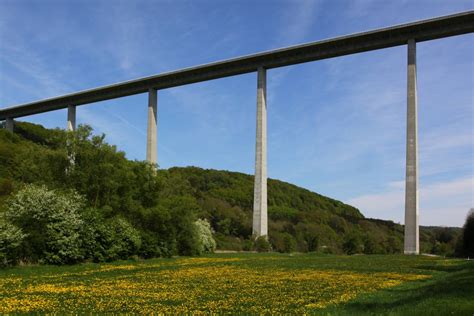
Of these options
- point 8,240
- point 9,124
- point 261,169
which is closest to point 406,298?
point 8,240

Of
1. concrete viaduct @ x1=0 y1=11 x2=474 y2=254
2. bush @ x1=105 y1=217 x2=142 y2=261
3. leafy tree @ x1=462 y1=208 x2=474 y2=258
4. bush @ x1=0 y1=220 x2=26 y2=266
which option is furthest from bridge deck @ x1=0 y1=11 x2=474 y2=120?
bush @ x1=0 y1=220 x2=26 y2=266

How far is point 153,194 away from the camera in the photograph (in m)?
38.1

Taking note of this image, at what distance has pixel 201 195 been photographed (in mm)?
101500

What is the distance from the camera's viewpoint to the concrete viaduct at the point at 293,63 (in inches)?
1813

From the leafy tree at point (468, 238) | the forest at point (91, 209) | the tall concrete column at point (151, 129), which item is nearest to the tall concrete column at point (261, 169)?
the forest at point (91, 209)

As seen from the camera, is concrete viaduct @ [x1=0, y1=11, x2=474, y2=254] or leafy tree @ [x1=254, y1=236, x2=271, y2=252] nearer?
concrete viaduct @ [x1=0, y1=11, x2=474, y2=254]

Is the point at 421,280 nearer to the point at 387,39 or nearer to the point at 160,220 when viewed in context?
the point at 160,220

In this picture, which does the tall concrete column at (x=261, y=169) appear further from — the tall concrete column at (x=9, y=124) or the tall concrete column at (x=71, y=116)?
the tall concrete column at (x=9, y=124)

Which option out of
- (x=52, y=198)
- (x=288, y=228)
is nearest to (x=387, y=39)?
(x=52, y=198)

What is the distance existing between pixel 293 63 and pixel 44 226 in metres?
38.2

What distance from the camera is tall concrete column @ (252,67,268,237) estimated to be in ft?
178

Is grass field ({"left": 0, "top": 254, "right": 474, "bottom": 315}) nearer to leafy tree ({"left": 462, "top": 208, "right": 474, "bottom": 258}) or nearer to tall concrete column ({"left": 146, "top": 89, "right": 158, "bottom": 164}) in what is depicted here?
leafy tree ({"left": 462, "top": 208, "right": 474, "bottom": 258})

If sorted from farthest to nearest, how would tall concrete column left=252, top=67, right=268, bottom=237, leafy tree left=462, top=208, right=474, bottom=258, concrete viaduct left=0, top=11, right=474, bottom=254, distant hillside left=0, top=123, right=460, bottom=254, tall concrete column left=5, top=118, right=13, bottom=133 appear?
tall concrete column left=5, top=118, right=13, bottom=133
tall concrete column left=252, top=67, right=268, bottom=237
concrete viaduct left=0, top=11, right=474, bottom=254
leafy tree left=462, top=208, right=474, bottom=258
distant hillside left=0, top=123, right=460, bottom=254

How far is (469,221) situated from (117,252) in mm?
36153
